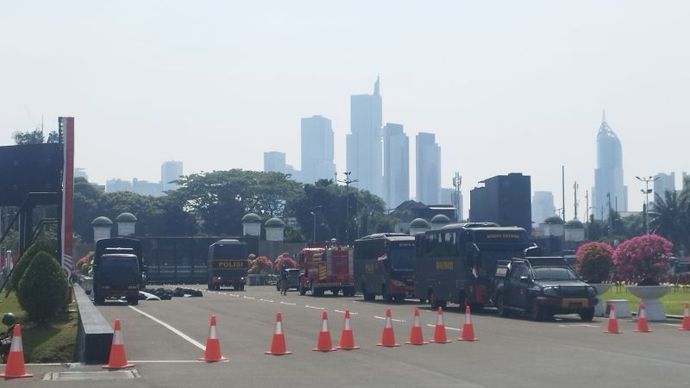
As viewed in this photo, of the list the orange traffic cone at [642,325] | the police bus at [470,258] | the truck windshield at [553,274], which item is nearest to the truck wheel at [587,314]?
the truck windshield at [553,274]

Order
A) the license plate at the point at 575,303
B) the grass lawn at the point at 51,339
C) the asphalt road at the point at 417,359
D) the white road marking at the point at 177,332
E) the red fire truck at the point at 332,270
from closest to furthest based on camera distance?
the asphalt road at the point at 417,359 → the grass lawn at the point at 51,339 → the white road marking at the point at 177,332 → the license plate at the point at 575,303 → the red fire truck at the point at 332,270

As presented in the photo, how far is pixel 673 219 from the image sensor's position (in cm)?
10706

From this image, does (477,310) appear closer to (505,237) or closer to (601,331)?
(505,237)

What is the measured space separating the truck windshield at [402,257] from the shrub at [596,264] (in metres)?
11.6

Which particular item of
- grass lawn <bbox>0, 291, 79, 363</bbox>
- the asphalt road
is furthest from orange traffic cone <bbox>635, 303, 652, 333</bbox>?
grass lawn <bbox>0, 291, 79, 363</bbox>

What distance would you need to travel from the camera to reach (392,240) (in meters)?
49.9

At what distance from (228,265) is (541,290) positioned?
42507 millimetres

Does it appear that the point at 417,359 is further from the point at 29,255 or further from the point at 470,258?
the point at 470,258

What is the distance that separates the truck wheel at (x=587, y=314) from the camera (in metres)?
30.9

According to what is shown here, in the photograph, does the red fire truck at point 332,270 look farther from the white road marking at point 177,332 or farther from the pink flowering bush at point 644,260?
the pink flowering bush at point 644,260

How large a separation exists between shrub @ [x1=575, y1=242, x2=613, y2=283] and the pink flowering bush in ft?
8.87

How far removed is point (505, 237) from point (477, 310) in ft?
8.78

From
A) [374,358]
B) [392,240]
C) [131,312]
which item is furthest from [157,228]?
[374,358]

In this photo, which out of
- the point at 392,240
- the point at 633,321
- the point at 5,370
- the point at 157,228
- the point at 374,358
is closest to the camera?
the point at 5,370
